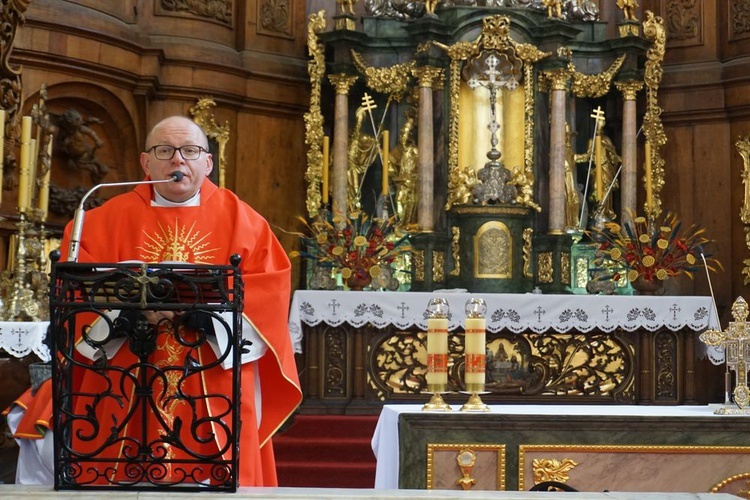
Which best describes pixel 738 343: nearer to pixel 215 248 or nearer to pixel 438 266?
pixel 215 248

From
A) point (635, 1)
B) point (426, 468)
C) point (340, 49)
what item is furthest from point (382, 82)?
point (426, 468)

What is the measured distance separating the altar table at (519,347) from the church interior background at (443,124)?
2.30 ft

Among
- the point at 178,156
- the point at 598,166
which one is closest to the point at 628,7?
the point at 598,166

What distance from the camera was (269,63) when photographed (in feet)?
40.0

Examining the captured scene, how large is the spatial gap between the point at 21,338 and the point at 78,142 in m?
4.32

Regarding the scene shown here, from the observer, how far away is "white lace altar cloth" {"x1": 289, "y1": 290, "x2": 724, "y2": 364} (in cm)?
940

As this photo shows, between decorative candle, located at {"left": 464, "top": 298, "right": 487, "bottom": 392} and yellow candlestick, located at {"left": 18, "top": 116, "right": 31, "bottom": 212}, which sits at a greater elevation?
yellow candlestick, located at {"left": 18, "top": 116, "right": 31, "bottom": 212}

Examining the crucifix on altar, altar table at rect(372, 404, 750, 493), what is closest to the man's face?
altar table at rect(372, 404, 750, 493)

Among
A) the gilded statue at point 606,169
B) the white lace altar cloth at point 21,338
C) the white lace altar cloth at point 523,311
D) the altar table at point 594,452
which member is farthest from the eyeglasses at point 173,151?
the gilded statue at point 606,169

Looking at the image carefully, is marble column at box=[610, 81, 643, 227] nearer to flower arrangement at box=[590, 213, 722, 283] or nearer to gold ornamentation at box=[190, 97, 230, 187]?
flower arrangement at box=[590, 213, 722, 283]

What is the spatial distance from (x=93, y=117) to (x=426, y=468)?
6.60 m

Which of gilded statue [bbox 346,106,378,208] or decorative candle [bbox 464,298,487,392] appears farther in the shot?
gilded statue [bbox 346,106,378,208]

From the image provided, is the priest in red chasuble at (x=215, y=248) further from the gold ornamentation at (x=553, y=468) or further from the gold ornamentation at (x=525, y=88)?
the gold ornamentation at (x=525, y=88)

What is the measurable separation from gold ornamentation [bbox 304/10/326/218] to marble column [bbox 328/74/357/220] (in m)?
0.15
